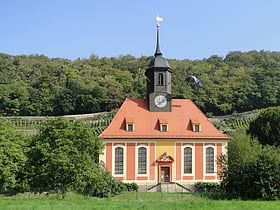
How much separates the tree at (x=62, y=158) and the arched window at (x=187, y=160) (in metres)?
11.3

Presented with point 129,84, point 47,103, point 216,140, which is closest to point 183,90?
point 129,84

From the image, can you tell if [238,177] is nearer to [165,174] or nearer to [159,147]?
[165,174]

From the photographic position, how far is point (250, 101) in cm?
8712

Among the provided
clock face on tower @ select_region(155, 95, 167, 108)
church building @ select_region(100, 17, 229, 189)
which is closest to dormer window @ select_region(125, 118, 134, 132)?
church building @ select_region(100, 17, 229, 189)

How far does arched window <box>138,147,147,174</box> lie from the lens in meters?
40.4

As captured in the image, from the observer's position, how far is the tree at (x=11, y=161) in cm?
2912

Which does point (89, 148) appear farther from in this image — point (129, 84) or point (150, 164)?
point (129, 84)

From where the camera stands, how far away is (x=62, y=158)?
29.2 metres

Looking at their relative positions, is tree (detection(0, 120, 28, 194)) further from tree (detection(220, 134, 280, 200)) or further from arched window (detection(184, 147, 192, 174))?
arched window (detection(184, 147, 192, 174))

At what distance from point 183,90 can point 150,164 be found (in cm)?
3821

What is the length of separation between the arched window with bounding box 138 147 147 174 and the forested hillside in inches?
1410

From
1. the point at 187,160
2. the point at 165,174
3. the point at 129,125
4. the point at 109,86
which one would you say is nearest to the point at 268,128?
the point at 187,160

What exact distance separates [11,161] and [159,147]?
1440cm

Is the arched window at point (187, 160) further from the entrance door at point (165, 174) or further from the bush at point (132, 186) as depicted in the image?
the bush at point (132, 186)
